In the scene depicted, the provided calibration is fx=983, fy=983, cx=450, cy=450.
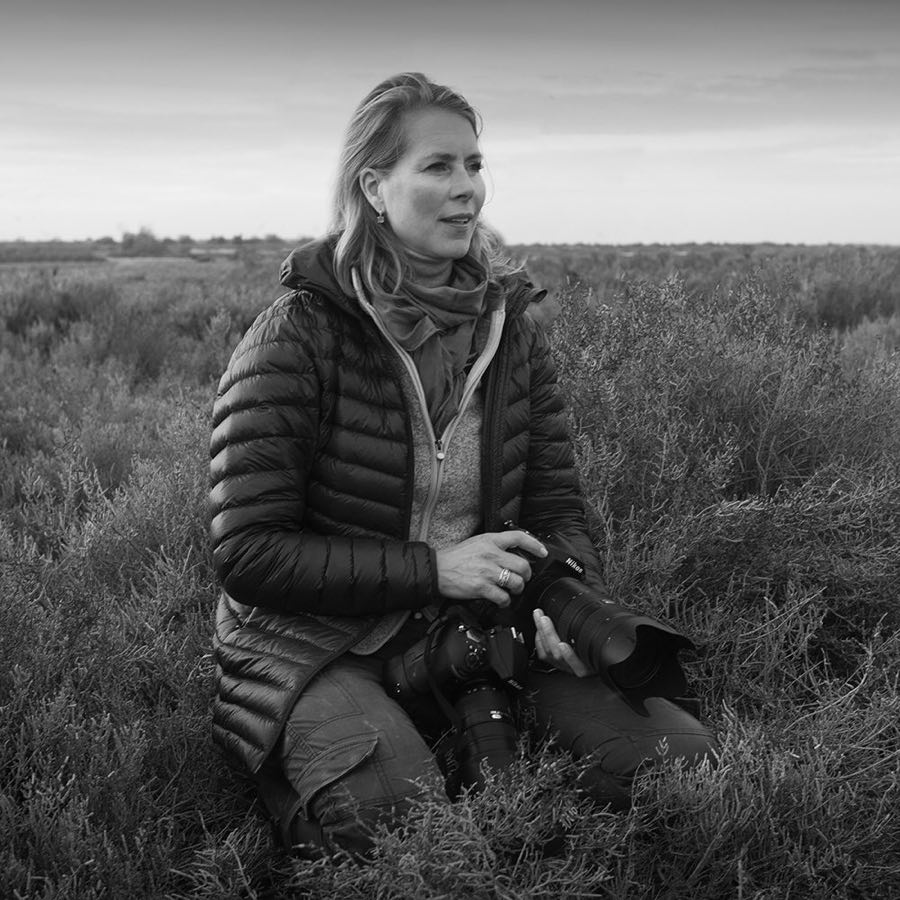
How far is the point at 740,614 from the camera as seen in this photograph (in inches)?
135

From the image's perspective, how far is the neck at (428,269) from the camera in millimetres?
2801

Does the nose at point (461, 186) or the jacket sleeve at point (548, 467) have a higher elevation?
the nose at point (461, 186)

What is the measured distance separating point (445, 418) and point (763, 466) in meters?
2.02

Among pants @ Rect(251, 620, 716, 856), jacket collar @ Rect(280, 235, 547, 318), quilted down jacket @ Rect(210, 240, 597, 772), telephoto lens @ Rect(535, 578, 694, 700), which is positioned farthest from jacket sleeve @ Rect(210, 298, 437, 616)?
telephoto lens @ Rect(535, 578, 694, 700)

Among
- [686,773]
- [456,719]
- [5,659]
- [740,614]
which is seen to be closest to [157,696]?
[5,659]

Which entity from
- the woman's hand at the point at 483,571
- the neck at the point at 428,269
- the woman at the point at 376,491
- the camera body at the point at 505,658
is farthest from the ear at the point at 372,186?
the camera body at the point at 505,658

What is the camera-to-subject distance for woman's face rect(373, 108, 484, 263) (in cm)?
272

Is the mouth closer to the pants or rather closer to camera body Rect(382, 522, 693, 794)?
camera body Rect(382, 522, 693, 794)

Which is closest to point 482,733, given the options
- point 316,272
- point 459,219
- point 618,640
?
point 618,640

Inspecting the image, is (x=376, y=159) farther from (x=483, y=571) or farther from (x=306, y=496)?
(x=483, y=571)

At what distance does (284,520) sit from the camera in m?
2.54

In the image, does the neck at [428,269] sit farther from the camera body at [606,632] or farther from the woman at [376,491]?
the camera body at [606,632]

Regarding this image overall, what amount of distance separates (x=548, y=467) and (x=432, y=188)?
928 mm

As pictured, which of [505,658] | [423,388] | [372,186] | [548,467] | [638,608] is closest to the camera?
[505,658]
